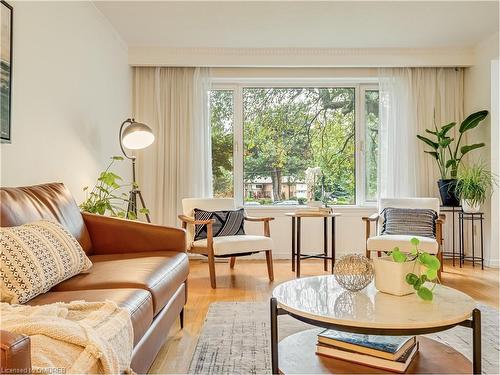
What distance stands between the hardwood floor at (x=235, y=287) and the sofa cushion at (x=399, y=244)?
16.9 inches

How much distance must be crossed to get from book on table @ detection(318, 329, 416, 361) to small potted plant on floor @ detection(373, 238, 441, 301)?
8.2 inches

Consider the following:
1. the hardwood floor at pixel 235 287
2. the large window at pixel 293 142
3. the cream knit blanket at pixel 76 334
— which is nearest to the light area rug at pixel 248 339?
the hardwood floor at pixel 235 287

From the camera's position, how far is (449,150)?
4980 millimetres

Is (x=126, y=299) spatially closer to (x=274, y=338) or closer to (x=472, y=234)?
(x=274, y=338)

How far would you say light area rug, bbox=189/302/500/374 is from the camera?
215 centimetres

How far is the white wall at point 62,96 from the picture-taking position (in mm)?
2586

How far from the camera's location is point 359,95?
5.38 meters

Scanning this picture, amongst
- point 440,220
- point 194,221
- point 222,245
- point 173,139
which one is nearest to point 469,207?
point 440,220

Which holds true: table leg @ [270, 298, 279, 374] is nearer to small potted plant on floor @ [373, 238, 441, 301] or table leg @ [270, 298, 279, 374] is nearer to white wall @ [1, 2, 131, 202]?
small potted plant on floor @ [373, 238, 441, 301]

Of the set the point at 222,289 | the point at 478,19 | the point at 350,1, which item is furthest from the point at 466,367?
the point at 478,19

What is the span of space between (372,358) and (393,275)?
1.30ft

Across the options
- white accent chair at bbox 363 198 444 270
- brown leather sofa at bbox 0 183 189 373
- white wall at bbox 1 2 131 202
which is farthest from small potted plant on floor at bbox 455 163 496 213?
white wall at bbox 1 2 131 202

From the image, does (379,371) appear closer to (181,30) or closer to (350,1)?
(350,1)

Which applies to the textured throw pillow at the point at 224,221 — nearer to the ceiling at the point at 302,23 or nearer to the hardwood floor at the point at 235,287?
the hardwood floor at the point at 235,287
